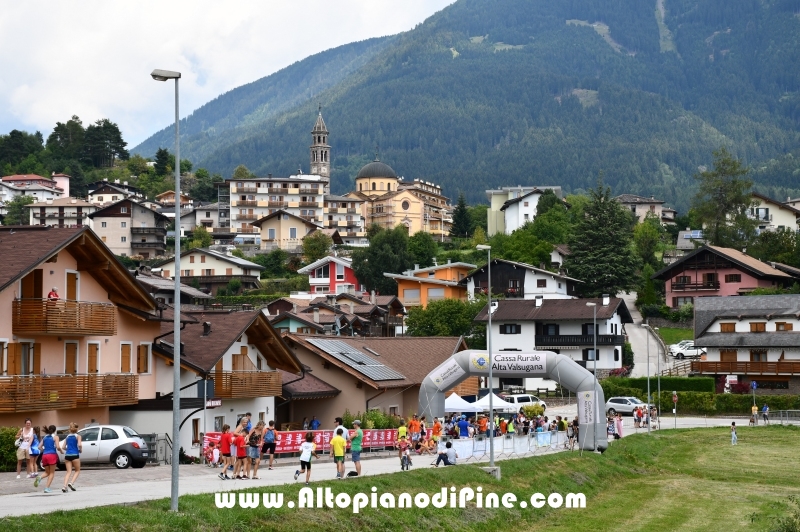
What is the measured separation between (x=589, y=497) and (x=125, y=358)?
18.4 metres

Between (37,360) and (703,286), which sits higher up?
(703,286)

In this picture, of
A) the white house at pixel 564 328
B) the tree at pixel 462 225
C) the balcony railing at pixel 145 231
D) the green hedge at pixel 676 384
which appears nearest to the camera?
the green hedge at pixel 676 384

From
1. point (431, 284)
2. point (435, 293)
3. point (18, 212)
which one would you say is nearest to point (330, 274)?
point (431, 284)

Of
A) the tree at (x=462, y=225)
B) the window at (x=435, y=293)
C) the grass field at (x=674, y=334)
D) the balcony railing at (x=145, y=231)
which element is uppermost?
the tree at (x=462, y=225)

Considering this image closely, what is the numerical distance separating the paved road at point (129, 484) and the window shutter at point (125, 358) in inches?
284

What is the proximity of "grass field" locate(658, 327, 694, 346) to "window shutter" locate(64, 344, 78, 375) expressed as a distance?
246 ft

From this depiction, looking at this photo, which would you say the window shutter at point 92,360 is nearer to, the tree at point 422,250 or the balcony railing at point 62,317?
the balcony railing at point 62,317

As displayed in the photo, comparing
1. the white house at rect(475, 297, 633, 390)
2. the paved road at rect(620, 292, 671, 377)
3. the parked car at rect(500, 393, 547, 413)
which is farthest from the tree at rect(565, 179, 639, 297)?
the parked car at rect(500, 393, 547, 413)

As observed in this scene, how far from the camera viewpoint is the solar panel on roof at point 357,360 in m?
62.1

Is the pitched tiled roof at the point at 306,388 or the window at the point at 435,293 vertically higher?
the window at the point at 435,293

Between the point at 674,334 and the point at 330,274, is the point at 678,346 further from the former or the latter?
the point at 330,274

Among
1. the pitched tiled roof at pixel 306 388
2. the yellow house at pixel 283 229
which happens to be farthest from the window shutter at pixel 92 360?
the yellow house at pixel 283 229

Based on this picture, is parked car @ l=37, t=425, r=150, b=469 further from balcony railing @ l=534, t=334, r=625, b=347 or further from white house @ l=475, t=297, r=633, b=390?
balcony railing @ l=534, t=334, r=625, b=347

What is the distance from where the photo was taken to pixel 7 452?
36.4 meters
